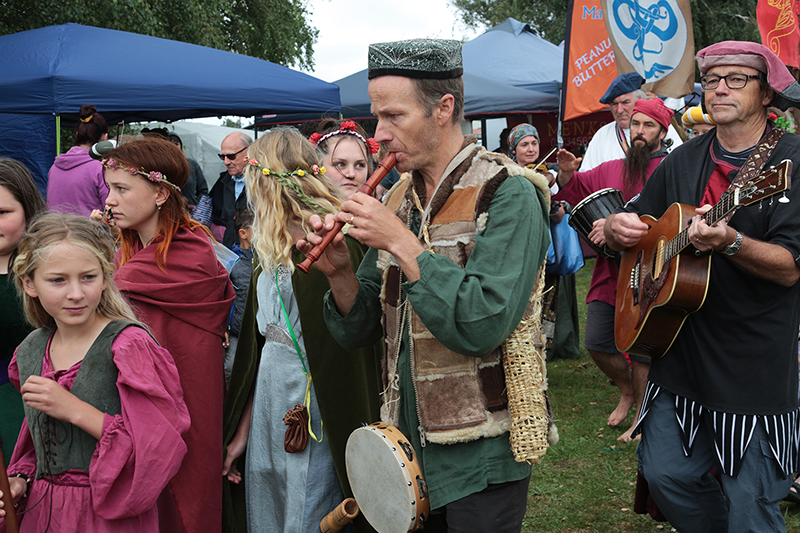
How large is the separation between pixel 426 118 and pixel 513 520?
1.20 metres

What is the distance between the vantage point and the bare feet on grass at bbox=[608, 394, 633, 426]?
5.04m

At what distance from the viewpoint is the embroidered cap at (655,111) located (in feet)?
14.8

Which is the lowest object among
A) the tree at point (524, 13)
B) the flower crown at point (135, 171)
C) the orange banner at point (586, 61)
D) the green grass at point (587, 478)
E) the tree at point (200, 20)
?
the green grass at point (587, 478)

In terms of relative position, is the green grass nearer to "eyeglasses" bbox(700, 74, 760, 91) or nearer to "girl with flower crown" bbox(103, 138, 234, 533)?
"girl with flower crown" bbox(103, 138, 234, 533)

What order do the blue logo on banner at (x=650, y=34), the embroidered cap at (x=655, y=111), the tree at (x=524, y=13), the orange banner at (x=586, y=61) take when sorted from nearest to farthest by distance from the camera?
1. the embroidered cap at (x=655, y=111)
2. the blue logo on banner at (x=650, y=34)
3. the orange banner at (x=586, y=61)
4. the tree at (x=524, y=13)

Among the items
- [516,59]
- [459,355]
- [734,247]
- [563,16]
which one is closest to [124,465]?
[459,355]

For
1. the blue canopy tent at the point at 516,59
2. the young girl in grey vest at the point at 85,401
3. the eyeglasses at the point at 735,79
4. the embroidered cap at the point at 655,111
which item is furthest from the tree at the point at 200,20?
the eyeglasses at the point at 735,79

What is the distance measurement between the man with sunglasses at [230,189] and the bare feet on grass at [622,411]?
379 cm

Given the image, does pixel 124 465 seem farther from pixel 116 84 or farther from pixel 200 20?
pixel 200 20

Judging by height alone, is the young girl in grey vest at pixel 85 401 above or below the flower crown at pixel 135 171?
below

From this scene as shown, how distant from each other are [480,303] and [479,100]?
30.8ft

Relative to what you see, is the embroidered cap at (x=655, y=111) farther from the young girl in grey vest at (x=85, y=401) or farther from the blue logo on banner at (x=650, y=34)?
the young girl in grey vest at (x=85, y=401)

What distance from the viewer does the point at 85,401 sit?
7.68 feet

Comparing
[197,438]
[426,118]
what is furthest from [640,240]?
[197,438]
